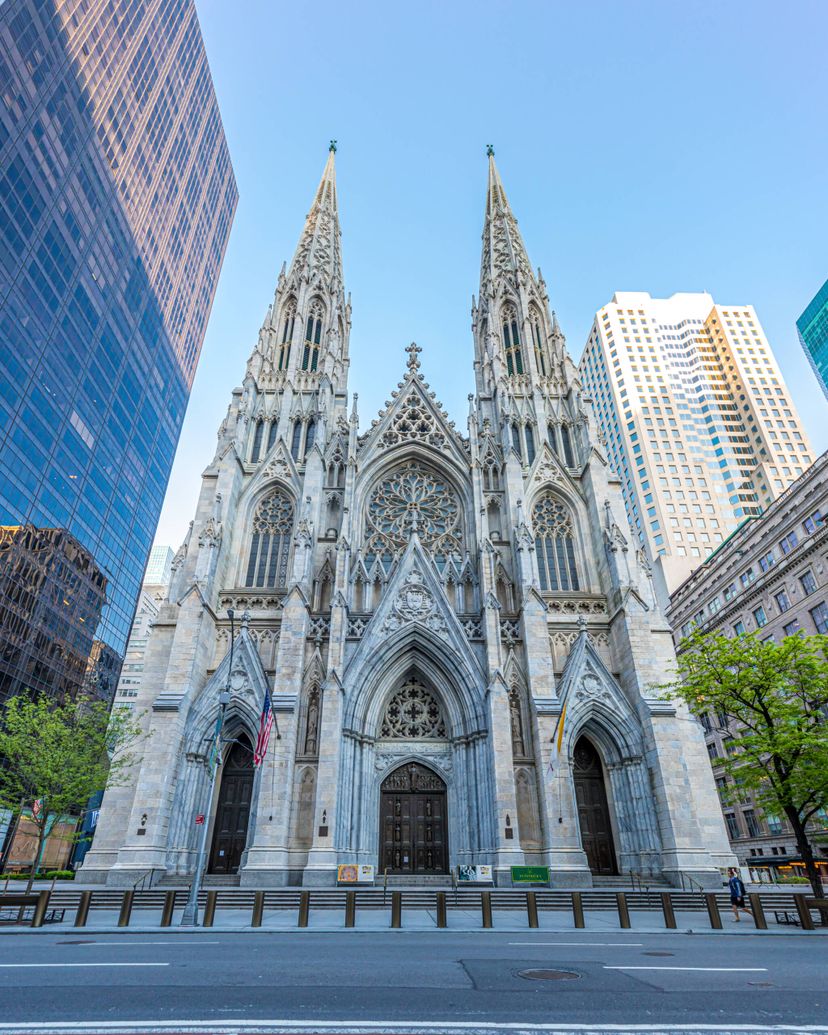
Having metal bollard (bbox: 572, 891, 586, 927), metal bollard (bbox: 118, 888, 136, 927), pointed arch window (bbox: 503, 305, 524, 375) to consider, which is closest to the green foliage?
metal bollard (bbox: 118, 888, 136, 927)

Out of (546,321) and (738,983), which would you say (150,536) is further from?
(738,983)

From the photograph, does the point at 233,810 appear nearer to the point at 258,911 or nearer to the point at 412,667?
the point at 412,667

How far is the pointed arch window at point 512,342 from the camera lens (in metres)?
38.2

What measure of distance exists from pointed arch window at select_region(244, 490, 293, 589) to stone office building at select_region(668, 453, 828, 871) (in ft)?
82.1

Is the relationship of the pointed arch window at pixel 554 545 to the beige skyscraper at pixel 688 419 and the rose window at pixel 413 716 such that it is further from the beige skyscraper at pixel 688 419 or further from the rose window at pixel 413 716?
the beige skyscraper at pixel 688 419

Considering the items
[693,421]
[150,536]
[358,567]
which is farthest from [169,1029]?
[693,421]

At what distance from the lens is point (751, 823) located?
4753 cm

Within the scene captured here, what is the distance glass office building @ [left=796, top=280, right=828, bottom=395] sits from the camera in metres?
81.1

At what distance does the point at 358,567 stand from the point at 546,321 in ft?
75.2

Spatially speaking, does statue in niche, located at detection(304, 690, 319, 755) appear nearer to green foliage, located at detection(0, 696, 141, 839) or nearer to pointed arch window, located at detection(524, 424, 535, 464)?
green foliage, located at detection(0, 696, 141, 839)

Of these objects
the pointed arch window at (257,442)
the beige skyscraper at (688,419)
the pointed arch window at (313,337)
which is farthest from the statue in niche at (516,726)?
the beige skyscraper at (688,419)

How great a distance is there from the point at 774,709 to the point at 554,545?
13953 mm

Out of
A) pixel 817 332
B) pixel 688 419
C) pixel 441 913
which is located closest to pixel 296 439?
pixel 441 913

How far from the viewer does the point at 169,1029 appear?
5.16m
